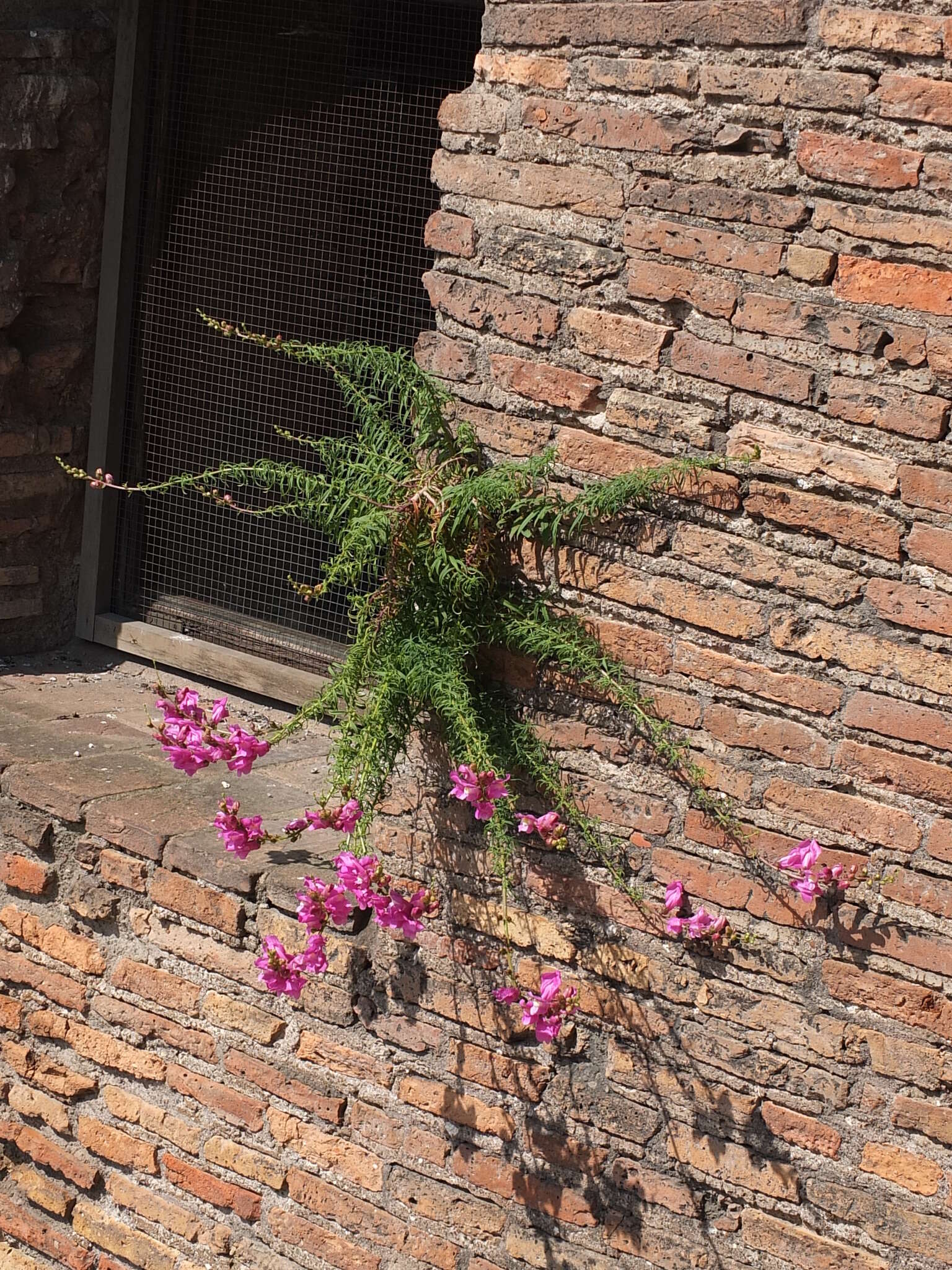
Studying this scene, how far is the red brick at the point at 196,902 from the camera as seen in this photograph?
121 inches

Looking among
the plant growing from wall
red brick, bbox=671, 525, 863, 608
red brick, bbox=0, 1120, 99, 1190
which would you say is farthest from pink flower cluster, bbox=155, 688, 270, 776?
red brick, bbox=0, 1120, 99, 1190

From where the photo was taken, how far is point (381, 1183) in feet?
9.64

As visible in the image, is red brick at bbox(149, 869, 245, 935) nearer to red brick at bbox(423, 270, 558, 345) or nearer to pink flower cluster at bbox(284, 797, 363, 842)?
A: pink flower cluster at bbox(284, 797, 363, 842)

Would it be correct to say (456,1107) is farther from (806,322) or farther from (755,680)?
(806,322)

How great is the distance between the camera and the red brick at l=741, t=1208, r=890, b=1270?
2.42 meters

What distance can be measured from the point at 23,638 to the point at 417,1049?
2053 mm

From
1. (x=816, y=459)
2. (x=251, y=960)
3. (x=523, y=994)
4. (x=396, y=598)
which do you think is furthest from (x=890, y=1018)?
(x=251, y=960)

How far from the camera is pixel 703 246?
239 centimetres

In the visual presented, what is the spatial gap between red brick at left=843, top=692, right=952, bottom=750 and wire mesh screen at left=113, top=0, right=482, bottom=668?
169 centimetres

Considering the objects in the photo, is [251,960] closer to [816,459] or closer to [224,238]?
[816,459]

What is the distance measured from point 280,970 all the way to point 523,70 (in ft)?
5.51

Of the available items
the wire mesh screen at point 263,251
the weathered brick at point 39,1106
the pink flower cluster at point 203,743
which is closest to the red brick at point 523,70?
the wire mesh screen at point 263,251

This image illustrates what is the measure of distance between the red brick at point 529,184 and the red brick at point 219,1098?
1.90 m

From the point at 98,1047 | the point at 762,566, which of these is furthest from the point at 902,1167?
the point at 98,1047
